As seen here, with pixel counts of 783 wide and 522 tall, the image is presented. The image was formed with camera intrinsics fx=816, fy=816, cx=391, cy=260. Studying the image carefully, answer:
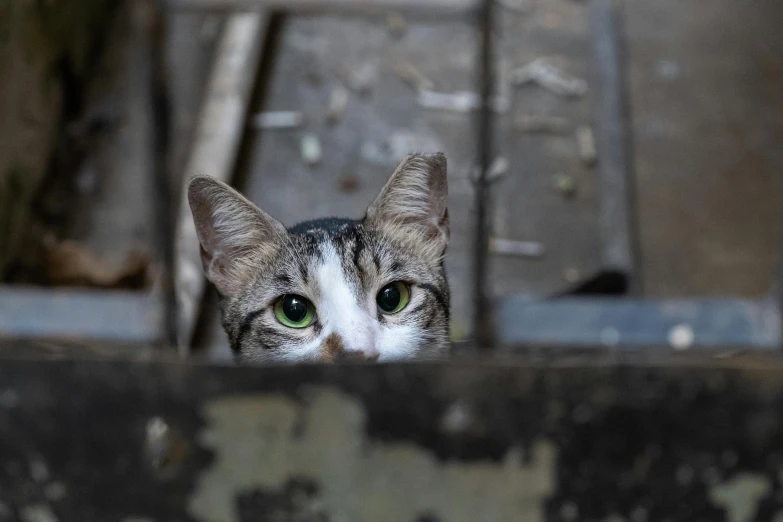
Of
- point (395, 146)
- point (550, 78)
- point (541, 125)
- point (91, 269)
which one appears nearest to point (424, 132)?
point (395, 146)

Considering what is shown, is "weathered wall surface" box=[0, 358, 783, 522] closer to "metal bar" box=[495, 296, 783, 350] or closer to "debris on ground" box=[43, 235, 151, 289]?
"metal bar" box=[495, 296, 783, 350]

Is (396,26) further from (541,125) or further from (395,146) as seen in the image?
A: (395,146)

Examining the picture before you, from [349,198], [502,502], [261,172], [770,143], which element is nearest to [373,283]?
[502,502]

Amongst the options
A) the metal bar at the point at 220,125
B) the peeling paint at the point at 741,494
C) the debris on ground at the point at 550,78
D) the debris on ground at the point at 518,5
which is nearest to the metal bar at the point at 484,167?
the peeling paint at the point at 741,494

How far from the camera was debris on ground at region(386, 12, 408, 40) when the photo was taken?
3.33 m

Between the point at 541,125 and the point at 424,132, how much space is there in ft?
2.16

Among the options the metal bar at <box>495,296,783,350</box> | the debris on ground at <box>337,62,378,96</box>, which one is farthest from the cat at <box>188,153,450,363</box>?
the debris on ground at <box>337,62,378,96</box>

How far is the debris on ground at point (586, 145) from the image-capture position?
3014mm

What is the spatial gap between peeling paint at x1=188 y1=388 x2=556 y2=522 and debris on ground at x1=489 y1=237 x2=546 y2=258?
2.05 metres

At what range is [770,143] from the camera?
3158 millimetres

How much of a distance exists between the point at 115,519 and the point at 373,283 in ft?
1.77

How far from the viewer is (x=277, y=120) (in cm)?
282

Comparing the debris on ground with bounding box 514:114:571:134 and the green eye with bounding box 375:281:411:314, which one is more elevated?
the debris on ground with bounding box 514:114:571:134

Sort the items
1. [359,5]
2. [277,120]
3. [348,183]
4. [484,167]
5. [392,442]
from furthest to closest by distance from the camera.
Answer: [277,120]
[348,183]
[359,5]
[484,167]
[392,442]
